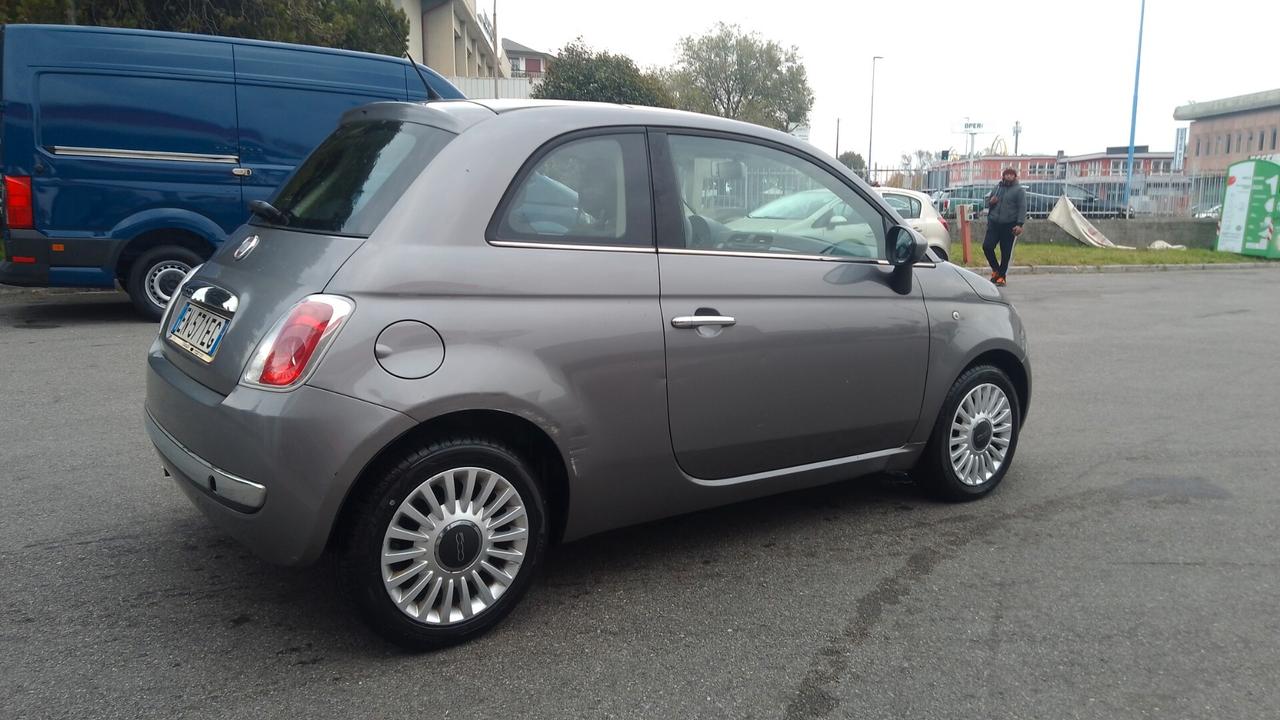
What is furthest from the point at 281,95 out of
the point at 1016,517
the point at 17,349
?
the point at 1016,517

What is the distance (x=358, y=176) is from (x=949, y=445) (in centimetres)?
275

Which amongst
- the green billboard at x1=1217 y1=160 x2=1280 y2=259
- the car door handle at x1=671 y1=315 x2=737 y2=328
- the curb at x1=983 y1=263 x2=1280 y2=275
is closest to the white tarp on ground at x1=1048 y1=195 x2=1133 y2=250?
the green billboard at x1=1217 y1=160 x2=1280 y2=259

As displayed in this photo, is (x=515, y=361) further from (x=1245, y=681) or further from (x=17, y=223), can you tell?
(x=17, y=223)

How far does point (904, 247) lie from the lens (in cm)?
402

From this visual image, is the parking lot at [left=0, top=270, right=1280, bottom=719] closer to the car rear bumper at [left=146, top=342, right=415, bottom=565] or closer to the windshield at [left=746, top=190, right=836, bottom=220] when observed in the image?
the car rear bumper at [left=146, top=342, right=415, bottom=565]

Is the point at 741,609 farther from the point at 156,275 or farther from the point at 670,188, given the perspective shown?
the point at 156,275

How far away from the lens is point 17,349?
305 inches

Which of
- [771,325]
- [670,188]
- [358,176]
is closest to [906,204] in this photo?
[771,325]

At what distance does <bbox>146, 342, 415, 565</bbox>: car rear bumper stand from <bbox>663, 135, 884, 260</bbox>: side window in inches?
50.6

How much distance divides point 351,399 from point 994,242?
1435 cm

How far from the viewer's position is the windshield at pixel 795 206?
3850 mm

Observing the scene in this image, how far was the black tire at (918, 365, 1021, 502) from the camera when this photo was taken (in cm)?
438

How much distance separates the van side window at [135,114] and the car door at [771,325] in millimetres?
6859

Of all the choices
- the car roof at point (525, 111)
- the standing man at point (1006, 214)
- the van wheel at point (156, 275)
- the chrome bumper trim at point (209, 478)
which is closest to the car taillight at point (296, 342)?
the chrome bumper trim at point (209, 478)
